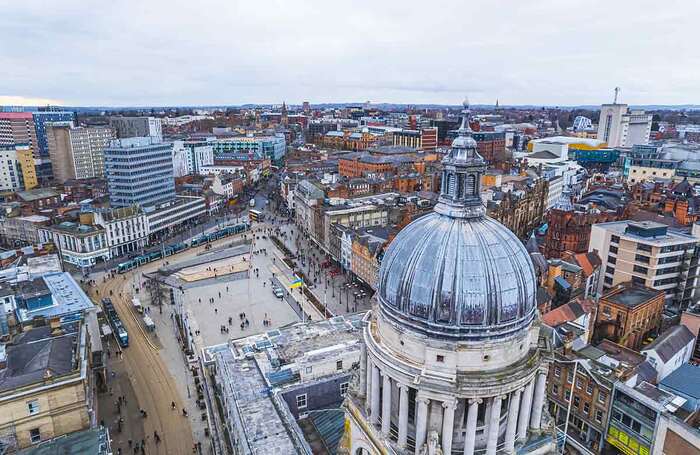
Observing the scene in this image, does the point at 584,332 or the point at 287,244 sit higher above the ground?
the point at 584,332

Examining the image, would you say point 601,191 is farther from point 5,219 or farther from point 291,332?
point 5,219

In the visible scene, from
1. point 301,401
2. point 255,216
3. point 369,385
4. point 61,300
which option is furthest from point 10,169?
point 369,385

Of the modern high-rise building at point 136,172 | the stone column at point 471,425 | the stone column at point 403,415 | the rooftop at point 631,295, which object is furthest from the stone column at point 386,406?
the modern high-rise building at point 136,172

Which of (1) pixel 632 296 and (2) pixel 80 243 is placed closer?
(1) pixel 632 296

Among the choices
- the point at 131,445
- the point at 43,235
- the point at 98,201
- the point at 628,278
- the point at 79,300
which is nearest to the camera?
the point at 131,445

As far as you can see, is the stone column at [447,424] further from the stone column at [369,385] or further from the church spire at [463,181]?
the church spire at [463,181]

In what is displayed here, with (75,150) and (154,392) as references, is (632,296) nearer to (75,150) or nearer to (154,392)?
(154,392)

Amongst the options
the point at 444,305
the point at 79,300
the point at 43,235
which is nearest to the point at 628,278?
the point at 444,305
